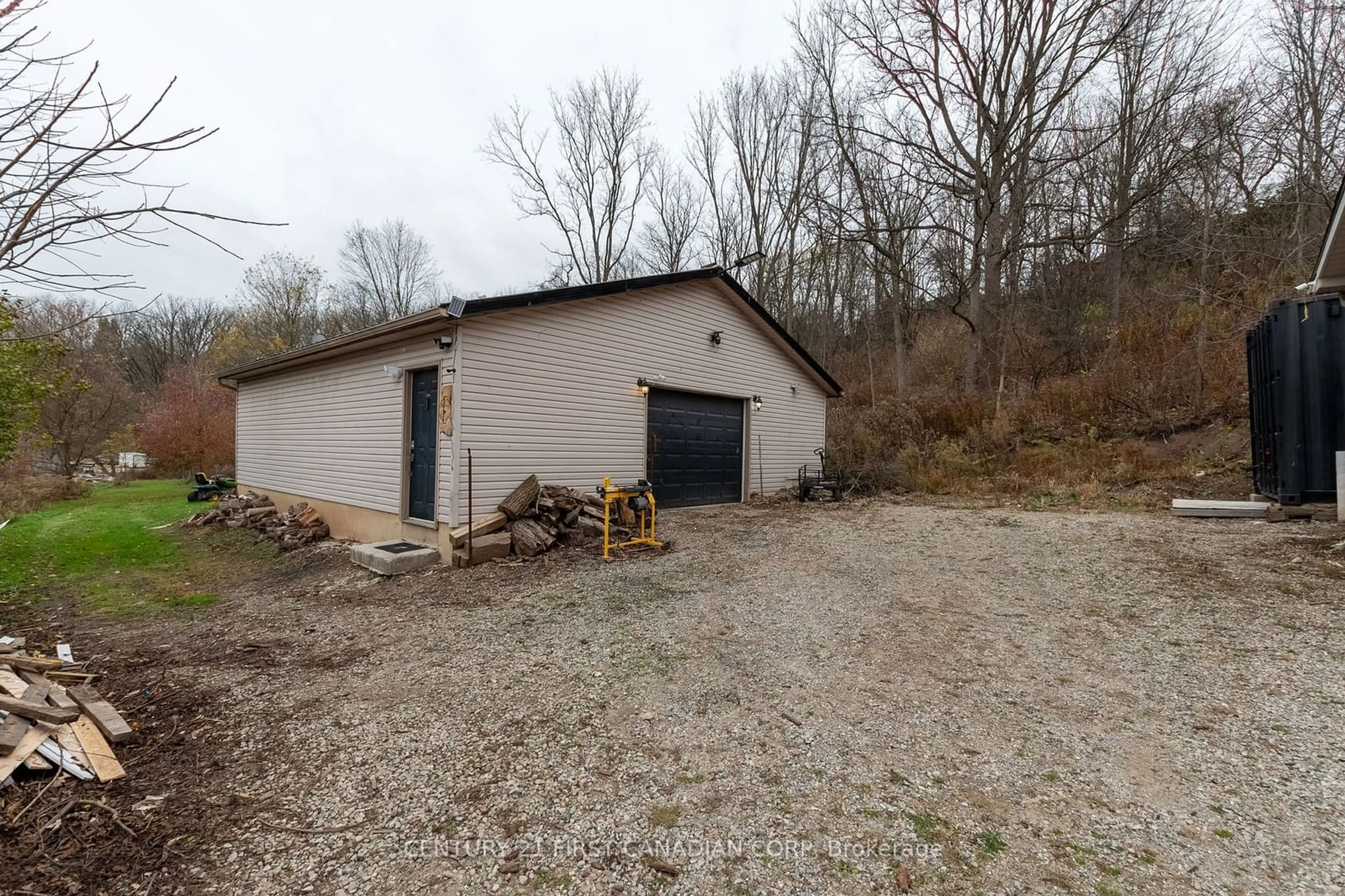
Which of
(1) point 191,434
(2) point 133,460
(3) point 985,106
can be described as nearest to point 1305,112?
(3) point 985,106

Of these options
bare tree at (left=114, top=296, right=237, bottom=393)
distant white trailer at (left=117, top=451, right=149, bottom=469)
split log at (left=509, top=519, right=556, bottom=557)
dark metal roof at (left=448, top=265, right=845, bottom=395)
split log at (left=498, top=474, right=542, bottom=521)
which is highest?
bare tree at (left=114, top=296, right=237, bottom=393)

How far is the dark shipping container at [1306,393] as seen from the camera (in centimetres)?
560

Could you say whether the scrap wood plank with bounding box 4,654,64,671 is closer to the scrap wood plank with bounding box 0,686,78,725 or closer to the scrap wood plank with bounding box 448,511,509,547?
the scrap wood plank with bounding box 0,686,78,725

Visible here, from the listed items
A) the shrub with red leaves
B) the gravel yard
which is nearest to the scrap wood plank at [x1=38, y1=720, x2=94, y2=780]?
the gravel yard

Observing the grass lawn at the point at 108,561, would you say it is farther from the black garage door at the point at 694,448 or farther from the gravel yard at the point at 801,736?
the black garage door at the point at 694,448

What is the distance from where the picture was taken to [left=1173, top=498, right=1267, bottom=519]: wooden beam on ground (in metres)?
6.72

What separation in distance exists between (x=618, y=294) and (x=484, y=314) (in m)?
2.46

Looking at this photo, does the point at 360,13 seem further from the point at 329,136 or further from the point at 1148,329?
the point at 1148,329

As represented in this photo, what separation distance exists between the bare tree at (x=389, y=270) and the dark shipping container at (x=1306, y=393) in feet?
90.8

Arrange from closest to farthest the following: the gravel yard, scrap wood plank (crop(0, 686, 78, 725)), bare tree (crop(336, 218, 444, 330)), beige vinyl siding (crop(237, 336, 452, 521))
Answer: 1. the gravel yard
2. scrap wood plank (crop(0, 686, 78, 725))
3. beige vinyl siding (crop(237, 336, 452, 521))
4. bare tree (crop(336, 218, 444, 330))

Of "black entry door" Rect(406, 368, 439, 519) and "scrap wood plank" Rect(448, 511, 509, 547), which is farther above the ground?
"black entry door" Rect(406, 368, 439, 519)

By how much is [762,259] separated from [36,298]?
693 inches

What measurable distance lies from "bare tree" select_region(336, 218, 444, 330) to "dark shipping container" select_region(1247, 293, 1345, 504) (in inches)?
1090

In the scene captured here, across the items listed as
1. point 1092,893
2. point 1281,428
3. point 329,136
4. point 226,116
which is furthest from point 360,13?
point 1281,428
